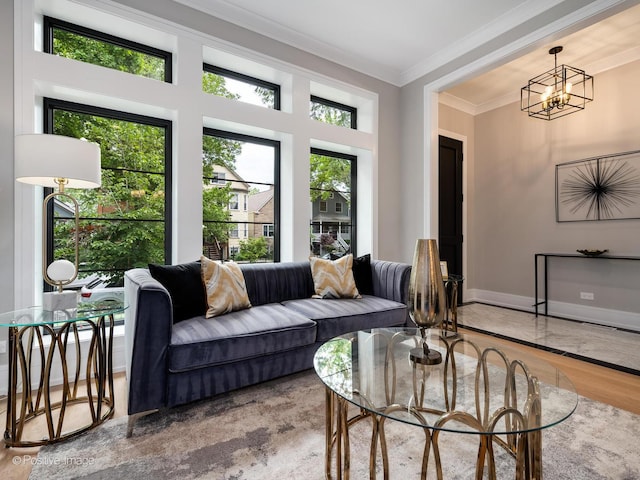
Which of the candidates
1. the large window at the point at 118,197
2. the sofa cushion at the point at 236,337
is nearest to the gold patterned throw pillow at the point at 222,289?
the sofa cushion at the point at 236,337

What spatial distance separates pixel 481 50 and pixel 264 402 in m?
3.65

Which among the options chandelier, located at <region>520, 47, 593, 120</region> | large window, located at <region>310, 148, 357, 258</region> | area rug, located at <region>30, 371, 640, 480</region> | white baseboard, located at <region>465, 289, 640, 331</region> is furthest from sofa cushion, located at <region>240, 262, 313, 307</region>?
white baseboard, located at <region>465, 289, 640, 331</region>

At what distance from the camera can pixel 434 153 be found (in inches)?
148

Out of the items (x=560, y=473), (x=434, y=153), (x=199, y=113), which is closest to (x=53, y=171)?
(x=199, y=113)

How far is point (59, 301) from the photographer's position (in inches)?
69.3

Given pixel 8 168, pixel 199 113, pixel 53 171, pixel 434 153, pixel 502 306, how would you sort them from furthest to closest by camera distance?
pixel 502 306
pixel 434 153
pixel 199 113
pixel 8 168
pixel 53 171

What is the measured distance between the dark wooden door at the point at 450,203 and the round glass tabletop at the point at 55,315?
155 inches

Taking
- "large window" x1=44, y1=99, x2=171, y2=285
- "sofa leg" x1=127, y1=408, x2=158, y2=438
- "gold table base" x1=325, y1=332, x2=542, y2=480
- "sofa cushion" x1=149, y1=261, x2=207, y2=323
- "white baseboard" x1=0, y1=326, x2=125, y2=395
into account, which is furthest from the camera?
"large window" x1=44, y1=99, x2=171, y2=285

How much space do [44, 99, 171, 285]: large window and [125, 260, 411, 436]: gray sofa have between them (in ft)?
1.96

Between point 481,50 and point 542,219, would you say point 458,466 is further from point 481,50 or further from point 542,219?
point 542,219

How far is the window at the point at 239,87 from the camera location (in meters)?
3.04

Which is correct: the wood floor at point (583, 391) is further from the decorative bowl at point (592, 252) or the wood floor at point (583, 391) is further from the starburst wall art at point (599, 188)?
the starburst wall art at point (599, 188)

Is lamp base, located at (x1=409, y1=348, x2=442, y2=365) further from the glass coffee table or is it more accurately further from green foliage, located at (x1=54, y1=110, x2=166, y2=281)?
green foliage, located at (x1=54, y1=110, x2=166, y2=281)

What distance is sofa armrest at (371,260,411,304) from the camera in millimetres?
2896
